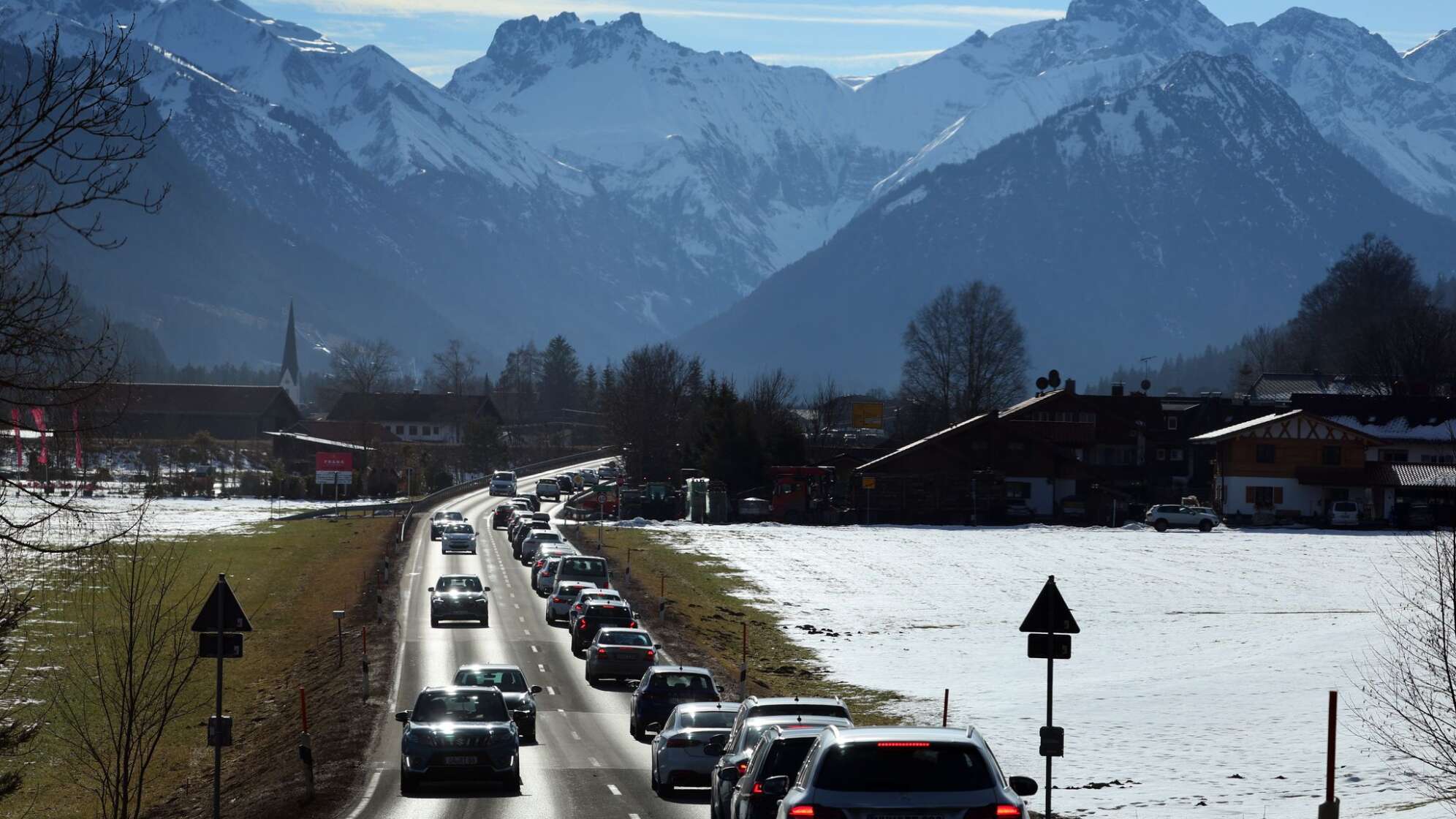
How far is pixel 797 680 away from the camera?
138 ft

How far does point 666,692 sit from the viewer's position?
32.9 m

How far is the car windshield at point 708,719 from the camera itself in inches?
1045

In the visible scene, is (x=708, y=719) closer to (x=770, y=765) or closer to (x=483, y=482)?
(x=770, y=765)

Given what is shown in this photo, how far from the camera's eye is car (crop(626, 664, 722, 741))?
32656mm

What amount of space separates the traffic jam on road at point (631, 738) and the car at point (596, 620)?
1.6 inches

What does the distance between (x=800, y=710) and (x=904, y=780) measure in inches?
384

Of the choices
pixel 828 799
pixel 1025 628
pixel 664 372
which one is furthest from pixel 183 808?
pixel 664 372

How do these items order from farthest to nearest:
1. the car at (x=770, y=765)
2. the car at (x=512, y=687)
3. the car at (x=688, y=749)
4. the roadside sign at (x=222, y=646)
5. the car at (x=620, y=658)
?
the car at (x=620, y=658) < the car at (x=512, y=687) < the car at (x=688, y=749) < the roadside sign at (x=222, y=646) < the car at (x=770, y=765)

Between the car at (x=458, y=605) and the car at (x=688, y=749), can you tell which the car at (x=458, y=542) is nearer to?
the car at (x=458, y=605)

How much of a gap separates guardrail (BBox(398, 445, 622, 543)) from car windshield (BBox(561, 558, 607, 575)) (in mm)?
30347

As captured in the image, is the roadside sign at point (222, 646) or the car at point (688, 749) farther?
the car at point (688, 749)

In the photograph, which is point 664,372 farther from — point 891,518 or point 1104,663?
point 1104,663

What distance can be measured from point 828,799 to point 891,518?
94.8m

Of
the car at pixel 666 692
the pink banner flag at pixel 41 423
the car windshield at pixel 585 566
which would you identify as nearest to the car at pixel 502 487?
the car windshield at pixel 585 566
